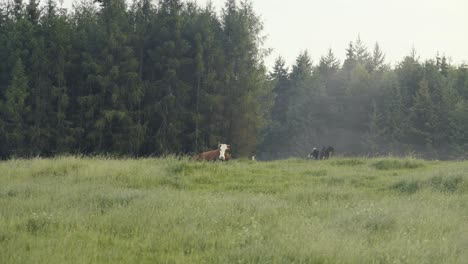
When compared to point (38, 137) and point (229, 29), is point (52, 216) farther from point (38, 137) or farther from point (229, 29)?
point (229, 29)

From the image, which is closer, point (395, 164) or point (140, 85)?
point (395, 164)

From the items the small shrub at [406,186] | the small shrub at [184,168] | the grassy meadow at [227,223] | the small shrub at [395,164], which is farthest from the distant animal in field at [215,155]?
the small shrub at [406,186]

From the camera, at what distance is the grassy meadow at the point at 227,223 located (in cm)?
557

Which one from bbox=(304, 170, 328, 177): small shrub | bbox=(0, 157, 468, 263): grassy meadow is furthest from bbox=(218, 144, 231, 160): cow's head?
bbox=(0, 157, 468, 263): grassy meadow

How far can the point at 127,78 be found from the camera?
34094mm

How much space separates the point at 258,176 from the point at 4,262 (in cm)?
1061

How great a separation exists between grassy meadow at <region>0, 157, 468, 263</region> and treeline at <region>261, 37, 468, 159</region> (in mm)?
32897

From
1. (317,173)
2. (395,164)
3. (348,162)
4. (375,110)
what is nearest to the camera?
(317,173)

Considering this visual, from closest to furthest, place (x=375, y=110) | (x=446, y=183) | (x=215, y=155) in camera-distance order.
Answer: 1. (x=446, y=183)
2. (x=215, y=155)
3. (x=375, y=110)

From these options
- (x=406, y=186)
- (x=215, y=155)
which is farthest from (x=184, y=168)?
(x=406, y=186)

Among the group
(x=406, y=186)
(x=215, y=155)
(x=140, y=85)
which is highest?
(x=140, y=85)

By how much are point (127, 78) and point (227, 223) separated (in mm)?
28410

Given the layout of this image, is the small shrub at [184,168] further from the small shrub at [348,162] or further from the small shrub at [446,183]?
the small shrub at [348,162]

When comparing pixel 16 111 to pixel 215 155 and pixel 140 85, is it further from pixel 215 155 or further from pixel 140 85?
pixel 215 155
